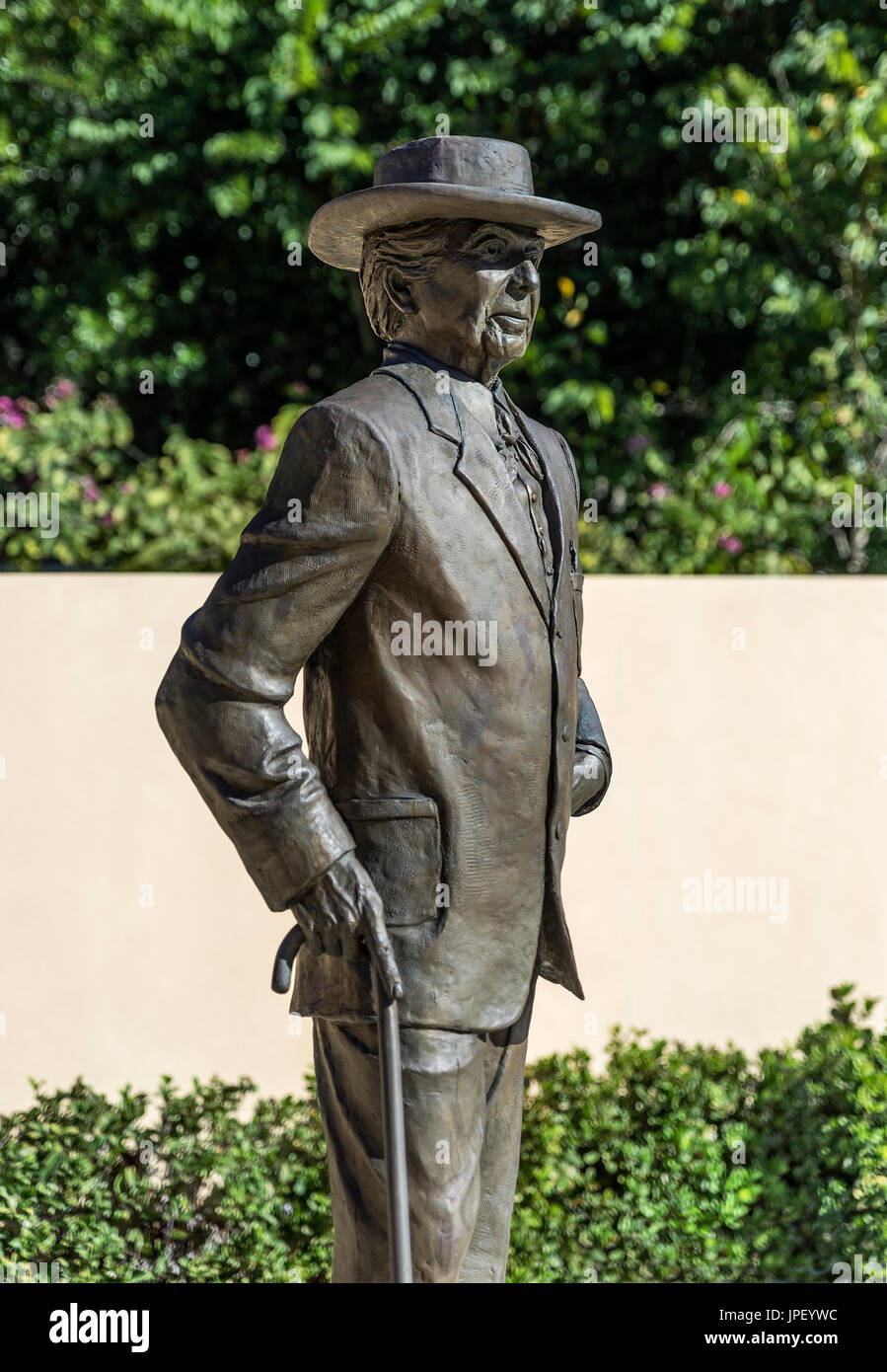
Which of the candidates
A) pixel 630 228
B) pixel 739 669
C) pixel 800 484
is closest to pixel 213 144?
pixel 630 228

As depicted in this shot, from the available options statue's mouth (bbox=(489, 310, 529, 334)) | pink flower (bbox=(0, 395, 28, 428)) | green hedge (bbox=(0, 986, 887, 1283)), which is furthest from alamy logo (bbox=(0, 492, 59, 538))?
statue's mouth (bbox=(489, 310, 529, 334))

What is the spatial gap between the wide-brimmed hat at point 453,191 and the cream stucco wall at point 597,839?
2505mm

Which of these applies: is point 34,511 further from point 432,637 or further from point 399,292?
point 432,637

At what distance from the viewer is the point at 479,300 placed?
2.47 meters

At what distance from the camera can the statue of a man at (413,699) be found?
231cm

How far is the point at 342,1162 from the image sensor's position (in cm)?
249

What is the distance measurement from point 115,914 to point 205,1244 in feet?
3.41

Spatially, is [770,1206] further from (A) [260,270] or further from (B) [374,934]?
(A) [260,270]

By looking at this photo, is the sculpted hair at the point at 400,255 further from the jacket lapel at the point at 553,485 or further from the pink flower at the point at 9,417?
the pink flower at the point at 9,417

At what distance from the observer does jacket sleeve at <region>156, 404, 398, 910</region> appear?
7.48ft

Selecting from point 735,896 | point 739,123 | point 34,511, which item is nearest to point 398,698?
point 735,896

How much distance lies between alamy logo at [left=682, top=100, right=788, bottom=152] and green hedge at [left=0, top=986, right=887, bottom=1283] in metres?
4.92

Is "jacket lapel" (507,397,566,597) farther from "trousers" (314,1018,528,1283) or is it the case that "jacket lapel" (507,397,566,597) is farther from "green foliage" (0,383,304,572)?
"green foliage" (0,383,304,572)

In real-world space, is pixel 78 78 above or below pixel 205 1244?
above
